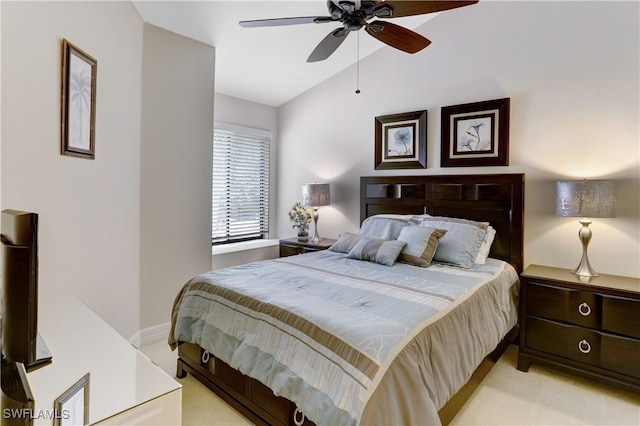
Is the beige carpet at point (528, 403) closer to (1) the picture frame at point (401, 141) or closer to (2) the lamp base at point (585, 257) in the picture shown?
(2) the lamp base at point (585, 257)

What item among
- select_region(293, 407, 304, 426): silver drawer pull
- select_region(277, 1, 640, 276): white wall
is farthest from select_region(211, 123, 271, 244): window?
select_region(293, 407, 304, 426): silver drawer pull

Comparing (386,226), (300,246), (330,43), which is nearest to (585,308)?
(386,226)

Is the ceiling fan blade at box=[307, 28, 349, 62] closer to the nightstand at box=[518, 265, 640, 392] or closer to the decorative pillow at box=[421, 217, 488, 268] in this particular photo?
the decorative pillow at box=[421, 217, 488, 268]

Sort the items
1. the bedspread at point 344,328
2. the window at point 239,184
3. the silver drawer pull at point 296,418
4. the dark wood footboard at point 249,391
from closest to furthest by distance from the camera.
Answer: the bedspread at point 344,328, the silver drawer pull at point 296,418, the dark wood footboard at point 249,391, the window at point 239,184

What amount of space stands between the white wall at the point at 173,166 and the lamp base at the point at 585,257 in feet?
10.7

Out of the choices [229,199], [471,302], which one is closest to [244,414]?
[471,302]

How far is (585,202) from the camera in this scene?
2426mm

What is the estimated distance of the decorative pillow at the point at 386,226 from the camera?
10.4ft

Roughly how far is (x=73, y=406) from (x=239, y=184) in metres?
3.63

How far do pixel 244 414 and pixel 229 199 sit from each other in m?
2.88

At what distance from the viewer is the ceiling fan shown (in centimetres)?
182

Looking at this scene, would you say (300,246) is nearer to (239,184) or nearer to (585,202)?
(239,184)

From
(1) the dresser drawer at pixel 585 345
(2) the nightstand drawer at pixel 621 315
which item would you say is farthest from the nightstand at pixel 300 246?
(2) the nightstand drawer at pixel 621 315

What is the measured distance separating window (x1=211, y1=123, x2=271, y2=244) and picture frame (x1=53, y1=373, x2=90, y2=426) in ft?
10.5
